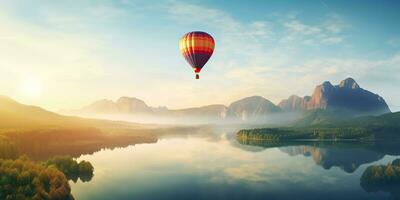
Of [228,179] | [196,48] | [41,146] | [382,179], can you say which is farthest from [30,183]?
[41,146]

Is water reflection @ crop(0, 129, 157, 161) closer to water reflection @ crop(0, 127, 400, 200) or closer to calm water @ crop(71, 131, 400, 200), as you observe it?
water reflection @ crop(0, 127, 400, 200)

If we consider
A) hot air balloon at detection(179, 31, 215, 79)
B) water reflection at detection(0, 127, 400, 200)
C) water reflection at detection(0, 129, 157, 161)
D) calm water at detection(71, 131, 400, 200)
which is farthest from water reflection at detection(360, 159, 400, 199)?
water reflection at detection(0, 129, 157, 161)

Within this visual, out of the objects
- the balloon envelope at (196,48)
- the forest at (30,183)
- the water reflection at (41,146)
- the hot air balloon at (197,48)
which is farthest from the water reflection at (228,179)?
the balloon envelope at (196,48)

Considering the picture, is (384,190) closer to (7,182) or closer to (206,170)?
(206,170)

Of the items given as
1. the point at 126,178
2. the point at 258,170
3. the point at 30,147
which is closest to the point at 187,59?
the point at 126,178

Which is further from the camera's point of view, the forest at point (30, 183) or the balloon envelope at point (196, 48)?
the balloon envelope at point (196, 48)

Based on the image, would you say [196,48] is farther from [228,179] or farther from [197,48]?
[228,179]

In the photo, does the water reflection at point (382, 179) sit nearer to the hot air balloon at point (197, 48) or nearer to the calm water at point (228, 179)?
the calm water at point (228, 179)
